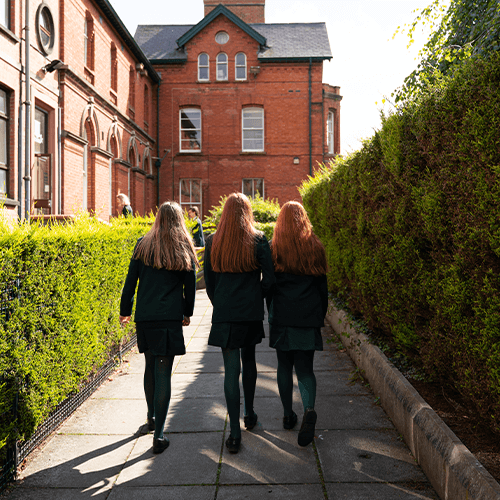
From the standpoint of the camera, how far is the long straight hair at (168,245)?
403 cm

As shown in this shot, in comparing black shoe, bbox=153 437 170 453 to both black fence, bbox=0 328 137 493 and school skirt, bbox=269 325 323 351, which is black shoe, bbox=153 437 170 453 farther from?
school skirt, bbox=269 325 323 351

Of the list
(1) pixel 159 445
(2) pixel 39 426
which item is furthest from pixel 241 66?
(1) pixel 159 445

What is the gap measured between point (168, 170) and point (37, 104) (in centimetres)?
1344

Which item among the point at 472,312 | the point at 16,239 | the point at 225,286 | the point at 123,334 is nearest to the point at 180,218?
the point at 225,286

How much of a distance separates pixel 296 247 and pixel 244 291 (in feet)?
1.85

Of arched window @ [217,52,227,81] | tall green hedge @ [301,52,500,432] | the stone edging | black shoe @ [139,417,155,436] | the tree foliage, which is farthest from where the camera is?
arched window @ [217,52,227,81]

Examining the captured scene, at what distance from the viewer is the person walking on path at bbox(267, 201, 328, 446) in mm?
4121

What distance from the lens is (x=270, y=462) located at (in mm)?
3754

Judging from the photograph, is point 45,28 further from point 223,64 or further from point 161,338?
point 223,64

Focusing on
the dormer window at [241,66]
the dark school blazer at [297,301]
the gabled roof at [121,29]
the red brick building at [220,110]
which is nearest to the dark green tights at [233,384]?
the dark school blazer at [297,301]

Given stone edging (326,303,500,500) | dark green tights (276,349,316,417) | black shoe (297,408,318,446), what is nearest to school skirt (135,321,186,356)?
dark green tights (276,349,316,417)

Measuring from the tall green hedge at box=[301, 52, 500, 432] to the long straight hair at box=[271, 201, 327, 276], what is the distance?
35.1 inches

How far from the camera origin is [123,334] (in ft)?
21.0

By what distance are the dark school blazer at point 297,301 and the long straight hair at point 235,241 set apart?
340mm
